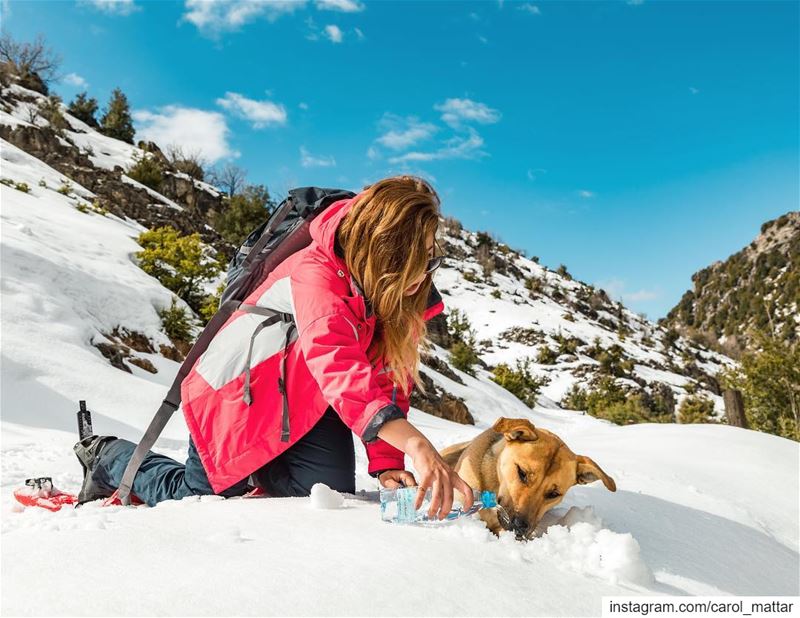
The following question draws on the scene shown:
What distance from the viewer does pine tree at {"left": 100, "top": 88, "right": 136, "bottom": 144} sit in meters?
27.4

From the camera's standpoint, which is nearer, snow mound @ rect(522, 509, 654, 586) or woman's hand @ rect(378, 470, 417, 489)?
snow mound @ rect(522, 509, 654, 586)

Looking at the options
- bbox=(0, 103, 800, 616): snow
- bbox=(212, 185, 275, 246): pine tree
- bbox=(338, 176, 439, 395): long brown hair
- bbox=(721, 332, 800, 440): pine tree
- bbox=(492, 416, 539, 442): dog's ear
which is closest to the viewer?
bbox=(0, 103, 800, 616): snow

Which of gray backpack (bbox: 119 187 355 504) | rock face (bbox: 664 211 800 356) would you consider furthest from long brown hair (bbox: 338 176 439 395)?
rock face (bbox: 664 211 800 356)

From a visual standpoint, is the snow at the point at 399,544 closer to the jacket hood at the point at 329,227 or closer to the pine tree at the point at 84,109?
the jacket hood at the point at 329,227

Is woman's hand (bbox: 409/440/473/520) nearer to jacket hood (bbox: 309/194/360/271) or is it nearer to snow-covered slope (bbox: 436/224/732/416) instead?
jacket hood (bbox: 309/194/360/271)

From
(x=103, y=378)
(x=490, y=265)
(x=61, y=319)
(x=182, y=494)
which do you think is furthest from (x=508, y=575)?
(x=490, y=265)

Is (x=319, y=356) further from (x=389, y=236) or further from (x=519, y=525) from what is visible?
(x=519, y=525)

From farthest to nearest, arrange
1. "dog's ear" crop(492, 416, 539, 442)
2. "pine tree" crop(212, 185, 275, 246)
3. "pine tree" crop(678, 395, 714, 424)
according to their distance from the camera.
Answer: "pine tree" crop(212, 185, 275, 246)
"pine tree" crop(678, 395, 714, 424)
"dog's ear" crop(492, 416, 539, 442)

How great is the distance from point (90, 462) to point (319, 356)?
157 centimetres

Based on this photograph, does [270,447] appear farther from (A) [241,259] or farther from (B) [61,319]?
(B) [61,319]

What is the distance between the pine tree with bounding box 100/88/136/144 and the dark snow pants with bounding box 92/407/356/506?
29172 mm

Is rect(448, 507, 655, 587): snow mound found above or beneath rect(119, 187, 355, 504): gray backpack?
beneath

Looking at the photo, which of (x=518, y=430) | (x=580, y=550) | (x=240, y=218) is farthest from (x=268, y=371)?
(x=240, y=218)

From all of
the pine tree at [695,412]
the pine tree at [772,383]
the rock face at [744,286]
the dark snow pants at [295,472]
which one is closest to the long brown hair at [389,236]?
the dark snow pants at [295,472]
